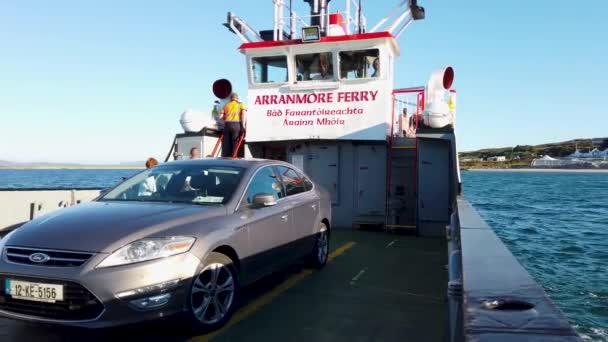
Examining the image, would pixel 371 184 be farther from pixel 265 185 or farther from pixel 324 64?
pixel 265 185

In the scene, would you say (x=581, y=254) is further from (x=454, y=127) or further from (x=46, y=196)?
(x=46, y=196)

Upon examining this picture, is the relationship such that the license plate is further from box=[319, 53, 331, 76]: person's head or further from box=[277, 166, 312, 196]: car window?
box=[319, 53, 331, 76]: person's head

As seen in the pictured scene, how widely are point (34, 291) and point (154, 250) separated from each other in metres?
0.87

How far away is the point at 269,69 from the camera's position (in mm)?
11359

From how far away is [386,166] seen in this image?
10.6 meters

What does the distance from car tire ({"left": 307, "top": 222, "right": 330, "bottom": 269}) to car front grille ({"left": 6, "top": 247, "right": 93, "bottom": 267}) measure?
11.2 ft

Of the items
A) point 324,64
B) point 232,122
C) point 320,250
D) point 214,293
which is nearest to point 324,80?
point 324,64

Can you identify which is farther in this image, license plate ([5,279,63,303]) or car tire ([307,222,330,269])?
car tire ([307,222,330,269])

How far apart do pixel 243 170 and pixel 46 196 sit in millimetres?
5383

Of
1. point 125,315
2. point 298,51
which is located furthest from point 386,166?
point 125,315

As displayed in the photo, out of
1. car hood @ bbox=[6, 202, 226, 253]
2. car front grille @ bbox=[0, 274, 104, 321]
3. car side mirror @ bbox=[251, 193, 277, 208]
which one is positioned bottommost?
car front grille @ bbox=[0, 274, 104, 321]

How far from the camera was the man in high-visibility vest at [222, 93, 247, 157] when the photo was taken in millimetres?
11062

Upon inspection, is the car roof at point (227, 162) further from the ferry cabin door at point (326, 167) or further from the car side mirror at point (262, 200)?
the ferry cabin door at point (326, 167)

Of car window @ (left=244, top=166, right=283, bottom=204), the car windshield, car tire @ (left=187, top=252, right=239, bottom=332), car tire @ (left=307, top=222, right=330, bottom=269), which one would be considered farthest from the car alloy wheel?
car tire @ (left=307, top=222, right=330, bottom=269)
